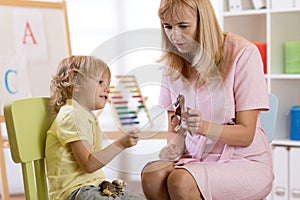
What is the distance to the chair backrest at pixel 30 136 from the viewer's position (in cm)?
148

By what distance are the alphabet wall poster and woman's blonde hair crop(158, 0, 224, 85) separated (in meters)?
1.21

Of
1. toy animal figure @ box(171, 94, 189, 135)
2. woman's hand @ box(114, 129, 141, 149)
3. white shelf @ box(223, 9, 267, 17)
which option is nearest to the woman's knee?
toy animal figure @ box(171, 94, 189, 135)

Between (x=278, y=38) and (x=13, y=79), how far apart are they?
4.24 ft

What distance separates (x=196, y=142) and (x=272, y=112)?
1.11 feet

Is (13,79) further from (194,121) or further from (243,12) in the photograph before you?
(194,121)

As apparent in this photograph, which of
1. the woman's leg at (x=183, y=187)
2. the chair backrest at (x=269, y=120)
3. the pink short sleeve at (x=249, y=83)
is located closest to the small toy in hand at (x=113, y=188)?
the woman's leg at (x=183, y=187)

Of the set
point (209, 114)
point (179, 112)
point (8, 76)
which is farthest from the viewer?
point (8, 76)

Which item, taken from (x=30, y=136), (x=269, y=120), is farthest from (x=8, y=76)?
(x=269, y=120)

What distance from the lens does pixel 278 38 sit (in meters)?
2.62

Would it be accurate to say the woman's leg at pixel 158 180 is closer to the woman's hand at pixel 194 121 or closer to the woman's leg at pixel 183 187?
the woman's leg at pixel 183 187

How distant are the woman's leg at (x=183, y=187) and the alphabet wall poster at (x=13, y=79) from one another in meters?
1.26

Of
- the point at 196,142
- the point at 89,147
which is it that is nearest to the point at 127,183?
the point at 89,147

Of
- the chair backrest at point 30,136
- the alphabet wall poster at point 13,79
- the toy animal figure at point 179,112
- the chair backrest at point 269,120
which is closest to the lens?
the toy animal figure at point 179,112

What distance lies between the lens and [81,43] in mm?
3359
